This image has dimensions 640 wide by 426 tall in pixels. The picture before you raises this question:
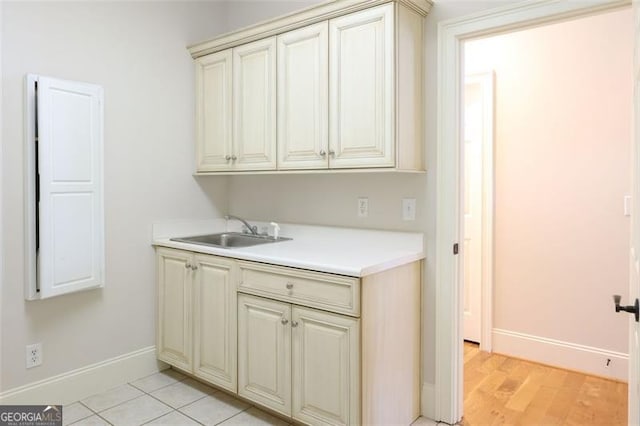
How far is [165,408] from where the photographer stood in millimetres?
2510

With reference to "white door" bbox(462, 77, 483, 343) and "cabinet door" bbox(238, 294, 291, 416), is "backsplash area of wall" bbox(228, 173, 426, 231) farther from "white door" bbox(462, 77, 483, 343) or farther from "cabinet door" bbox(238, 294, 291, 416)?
"white door" bbox(462, 77, 483, 343)

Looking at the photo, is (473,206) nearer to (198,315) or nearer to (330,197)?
(330,197)

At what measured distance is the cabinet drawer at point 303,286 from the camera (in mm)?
1965

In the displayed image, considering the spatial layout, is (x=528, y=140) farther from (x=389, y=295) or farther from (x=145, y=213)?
(x=145, y=213)

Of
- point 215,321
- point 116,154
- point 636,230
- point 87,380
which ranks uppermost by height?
point 116,154

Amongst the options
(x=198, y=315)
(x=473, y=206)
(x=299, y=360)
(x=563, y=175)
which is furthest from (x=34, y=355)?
(x=563, y=175)

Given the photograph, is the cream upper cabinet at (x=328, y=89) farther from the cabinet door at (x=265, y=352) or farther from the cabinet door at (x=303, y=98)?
the cabinet door at (x=265, y=352)

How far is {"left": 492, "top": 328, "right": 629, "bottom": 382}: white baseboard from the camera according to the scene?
2.91 metres

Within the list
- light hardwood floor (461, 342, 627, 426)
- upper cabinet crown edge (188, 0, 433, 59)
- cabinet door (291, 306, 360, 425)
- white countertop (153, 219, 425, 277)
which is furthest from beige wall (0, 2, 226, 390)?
light hardwood floor (461, 342, 627, 426)

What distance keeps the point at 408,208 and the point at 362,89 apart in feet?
2.30

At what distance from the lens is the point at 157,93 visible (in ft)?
9.68

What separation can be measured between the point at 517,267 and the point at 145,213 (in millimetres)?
2653

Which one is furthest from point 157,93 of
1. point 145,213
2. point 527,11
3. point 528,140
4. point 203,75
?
point 528,140

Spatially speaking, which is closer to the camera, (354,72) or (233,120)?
(354,72)
